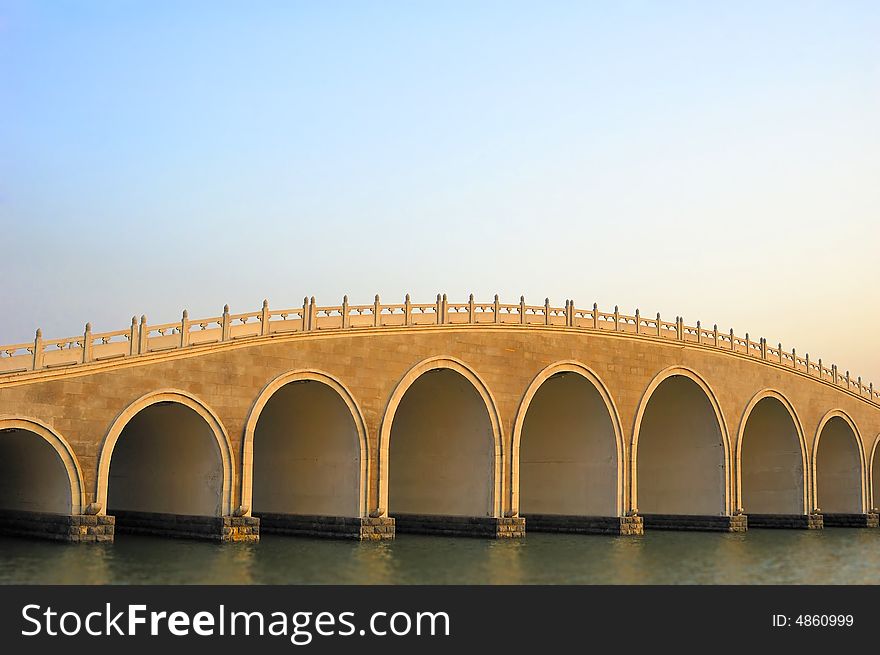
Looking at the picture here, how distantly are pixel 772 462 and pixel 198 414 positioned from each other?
86.5 ft

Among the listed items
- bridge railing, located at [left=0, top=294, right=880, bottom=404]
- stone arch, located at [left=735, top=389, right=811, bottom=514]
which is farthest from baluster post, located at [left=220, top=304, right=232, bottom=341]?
stone arch, located at [left=735, top=389, right=811, bottom=514]

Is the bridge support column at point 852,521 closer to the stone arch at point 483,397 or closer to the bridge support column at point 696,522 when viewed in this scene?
the bridge support column at point 696,522

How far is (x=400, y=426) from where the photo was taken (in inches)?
1297

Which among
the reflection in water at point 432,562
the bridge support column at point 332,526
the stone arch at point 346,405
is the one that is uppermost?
the stone arch at point 346,405

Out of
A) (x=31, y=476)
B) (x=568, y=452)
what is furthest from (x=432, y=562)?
(x=568, y=452)

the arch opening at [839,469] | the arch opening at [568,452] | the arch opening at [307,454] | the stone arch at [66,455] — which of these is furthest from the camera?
the arch opening at [839,469]

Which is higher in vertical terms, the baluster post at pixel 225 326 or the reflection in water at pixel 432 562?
the baluster post at pixel 225 326

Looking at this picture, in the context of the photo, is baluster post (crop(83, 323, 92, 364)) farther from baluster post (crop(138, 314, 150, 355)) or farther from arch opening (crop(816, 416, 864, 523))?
arch opening (crop(816, 416, 864, 523))

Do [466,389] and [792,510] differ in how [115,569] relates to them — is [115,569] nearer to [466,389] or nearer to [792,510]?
[466,389]

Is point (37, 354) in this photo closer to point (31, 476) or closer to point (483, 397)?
point (31, 476)

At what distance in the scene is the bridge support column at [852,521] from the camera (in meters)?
44.6

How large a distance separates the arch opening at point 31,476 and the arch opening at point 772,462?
2724cm

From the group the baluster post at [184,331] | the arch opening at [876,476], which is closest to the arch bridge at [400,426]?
the baluster post at [184,331]

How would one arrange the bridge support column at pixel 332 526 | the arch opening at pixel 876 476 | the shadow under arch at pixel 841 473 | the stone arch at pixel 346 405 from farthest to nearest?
the arch opening at pixel 876 476
the shadow under arch at pixel 841 473
the bridge support column at pixel 332 526
the stone arch at pixel 346 405
